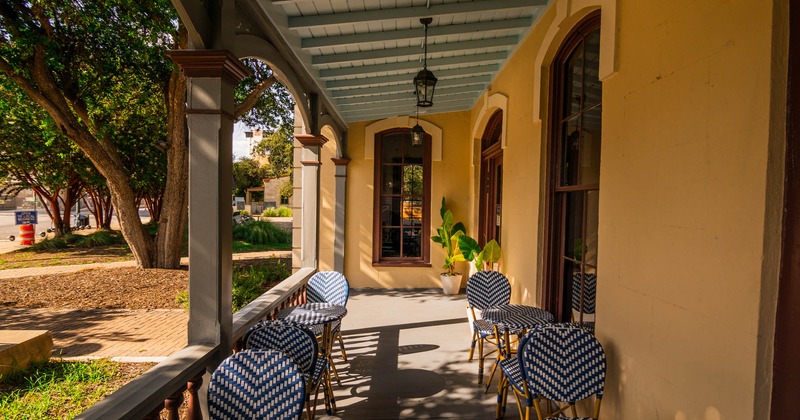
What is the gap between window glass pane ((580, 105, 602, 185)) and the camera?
3.09 metres

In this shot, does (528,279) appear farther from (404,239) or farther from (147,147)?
(147,147)

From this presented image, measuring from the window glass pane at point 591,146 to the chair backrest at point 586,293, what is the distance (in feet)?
2.41

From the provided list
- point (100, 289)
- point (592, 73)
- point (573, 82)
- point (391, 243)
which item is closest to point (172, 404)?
point (592, 73)

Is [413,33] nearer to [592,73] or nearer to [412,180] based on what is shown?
[592,73]

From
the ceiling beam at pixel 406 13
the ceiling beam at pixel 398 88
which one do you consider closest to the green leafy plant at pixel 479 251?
the ceiling beam at pixel 398 88

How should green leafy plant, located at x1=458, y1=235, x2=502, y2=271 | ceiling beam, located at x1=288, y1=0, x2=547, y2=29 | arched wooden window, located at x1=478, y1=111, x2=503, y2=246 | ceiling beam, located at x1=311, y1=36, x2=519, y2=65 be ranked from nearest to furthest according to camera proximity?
1. ceiling beam, located at x1=288, y1=0, x2=547, y2=29
2. ceiling beam, located at x1=311, y1=36, x2=519, y2=65
3. green leafy plant, located at x1=458, y1=235, x2=502, y2=271
4. arched wooden window, located at x1=478, y1=111, x2=503, y2=246

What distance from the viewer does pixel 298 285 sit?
4844mm

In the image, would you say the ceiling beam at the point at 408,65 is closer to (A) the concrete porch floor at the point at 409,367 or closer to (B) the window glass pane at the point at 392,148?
(B) the window glass pane at the point at 392,148

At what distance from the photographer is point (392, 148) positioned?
8.10 m

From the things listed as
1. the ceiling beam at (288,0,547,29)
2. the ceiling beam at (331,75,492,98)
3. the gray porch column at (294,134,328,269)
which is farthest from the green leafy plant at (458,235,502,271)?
the ceiling beam at (288,0,547,29)

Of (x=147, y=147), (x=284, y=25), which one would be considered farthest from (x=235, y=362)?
(x=147, y=147)

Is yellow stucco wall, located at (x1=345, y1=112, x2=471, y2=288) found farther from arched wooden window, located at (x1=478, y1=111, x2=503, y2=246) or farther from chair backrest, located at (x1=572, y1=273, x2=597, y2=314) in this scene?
chair backrest, located at (x1=572, y1=273, x2=597, y2=314)

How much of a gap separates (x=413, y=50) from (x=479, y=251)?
3.09 m

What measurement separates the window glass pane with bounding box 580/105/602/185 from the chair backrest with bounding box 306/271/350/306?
95.1 inches
